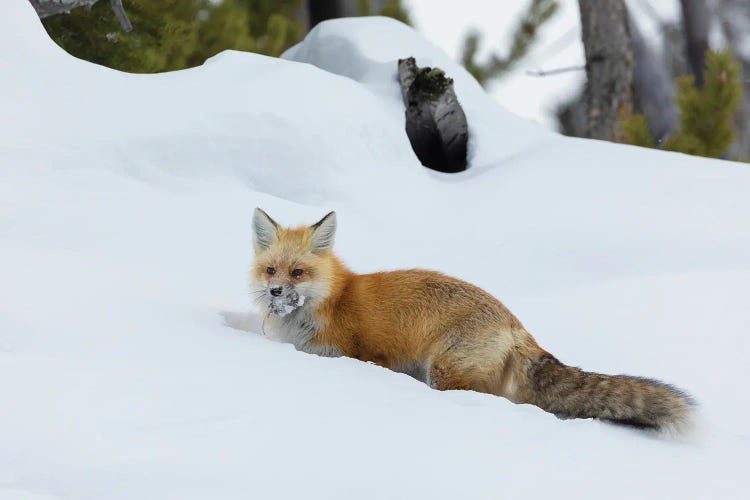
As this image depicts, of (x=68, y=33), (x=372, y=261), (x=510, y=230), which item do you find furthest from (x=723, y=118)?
(x=68, y=33)

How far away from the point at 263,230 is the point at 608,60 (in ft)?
30.6

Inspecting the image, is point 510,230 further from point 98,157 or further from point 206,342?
point 206,342

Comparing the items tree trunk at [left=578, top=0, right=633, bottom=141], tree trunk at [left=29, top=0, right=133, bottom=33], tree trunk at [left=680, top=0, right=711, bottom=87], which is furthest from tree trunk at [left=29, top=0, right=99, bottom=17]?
tree trunk at [left=680, top=0, right=711, bottom=87]

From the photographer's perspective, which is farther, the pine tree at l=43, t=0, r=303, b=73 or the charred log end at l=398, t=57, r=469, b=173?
the charred log end at l=398, t=57, r=469, b=173

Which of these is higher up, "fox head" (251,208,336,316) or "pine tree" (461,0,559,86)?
"pine tree" (461,0,559,86)

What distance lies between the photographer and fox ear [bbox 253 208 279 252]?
4.42 meters

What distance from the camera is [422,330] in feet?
13.2

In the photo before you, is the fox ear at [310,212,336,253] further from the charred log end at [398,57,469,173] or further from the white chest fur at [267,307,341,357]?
the charred log end at [398,57,469,173]

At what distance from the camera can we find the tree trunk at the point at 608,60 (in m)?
12.3

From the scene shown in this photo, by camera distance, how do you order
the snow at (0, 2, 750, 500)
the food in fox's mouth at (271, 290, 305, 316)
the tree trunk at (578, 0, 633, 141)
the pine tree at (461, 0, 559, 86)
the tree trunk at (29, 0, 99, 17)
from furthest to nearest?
the pine tree at (461, 0, 559, 86) → the tree trunk at (578, 0, 633, 141) → the tree trunk at (29, 0, 99, 17) → the food in fox's mouth at (271, 290, 305, 316) → the snow at (0, 2, 750, 500)

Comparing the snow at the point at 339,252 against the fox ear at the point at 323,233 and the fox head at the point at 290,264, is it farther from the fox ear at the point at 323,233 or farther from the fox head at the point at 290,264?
the fox ear at the point at 323,233

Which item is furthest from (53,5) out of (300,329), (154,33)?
(300,329)

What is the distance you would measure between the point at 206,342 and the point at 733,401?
298 centimetres

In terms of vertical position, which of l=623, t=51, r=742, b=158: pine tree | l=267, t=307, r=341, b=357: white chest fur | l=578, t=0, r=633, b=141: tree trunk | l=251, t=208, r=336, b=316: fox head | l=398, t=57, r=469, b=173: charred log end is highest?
l=578, t=0, r=633, b=141: tree trunk
